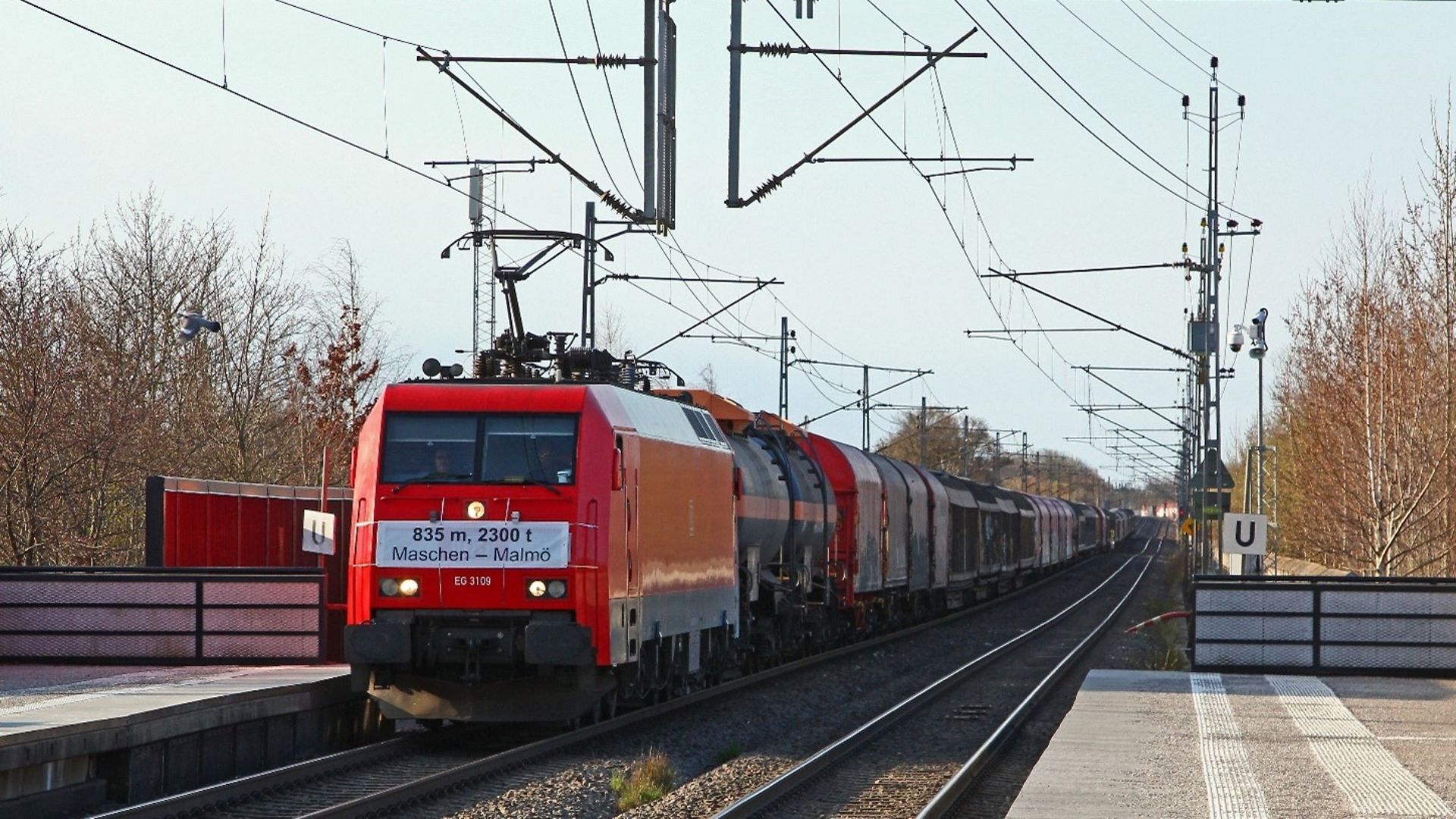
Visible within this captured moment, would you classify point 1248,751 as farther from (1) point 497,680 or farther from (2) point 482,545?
(2) point 482,545

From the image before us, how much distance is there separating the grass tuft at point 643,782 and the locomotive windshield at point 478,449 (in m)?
2.48

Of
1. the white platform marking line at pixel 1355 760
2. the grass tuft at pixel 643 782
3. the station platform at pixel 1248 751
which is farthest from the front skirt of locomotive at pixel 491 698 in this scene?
the white platform marking line at pixel 1355 760

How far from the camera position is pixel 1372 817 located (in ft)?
34.8

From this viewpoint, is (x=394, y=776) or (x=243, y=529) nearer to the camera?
(x=394, y=776)

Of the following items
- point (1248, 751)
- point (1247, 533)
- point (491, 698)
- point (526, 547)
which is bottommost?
point (1248, 751)

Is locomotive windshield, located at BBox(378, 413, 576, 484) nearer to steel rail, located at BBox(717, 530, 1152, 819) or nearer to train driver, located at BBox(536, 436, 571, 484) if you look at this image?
train driver, located at BBox(536, 436, 571, 484)

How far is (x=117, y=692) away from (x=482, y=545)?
3.20 metres

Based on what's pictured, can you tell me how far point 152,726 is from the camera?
12.4 m

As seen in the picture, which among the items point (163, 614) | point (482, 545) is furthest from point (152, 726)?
point (163, 614)

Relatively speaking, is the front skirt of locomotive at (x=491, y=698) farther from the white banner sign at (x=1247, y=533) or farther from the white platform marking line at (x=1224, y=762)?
the white banner sign at (x=1247, y=533)

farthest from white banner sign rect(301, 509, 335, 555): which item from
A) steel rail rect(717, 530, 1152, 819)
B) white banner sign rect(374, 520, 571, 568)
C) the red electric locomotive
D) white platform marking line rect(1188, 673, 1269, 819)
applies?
white platform marking line rect(1188, 673, 1269, 819)

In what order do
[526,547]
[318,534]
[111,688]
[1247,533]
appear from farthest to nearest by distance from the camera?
[1247,533], [318,534], [111,688], [526,547]

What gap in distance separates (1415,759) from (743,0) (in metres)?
9.23

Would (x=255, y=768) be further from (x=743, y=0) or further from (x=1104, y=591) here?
(x=1104, y=591)
